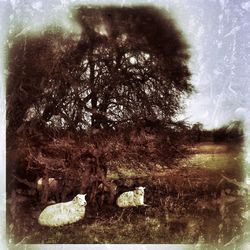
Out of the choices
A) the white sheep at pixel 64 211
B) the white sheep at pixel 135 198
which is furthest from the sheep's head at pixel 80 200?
the white sheep at pixel 135 198

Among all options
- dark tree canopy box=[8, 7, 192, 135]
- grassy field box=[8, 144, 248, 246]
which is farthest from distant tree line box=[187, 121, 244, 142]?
dark tree canopy box=[8, 7, 192, 135]

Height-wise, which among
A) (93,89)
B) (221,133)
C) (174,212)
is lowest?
(174,212)

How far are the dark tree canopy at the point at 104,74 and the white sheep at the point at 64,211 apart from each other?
0.38 meters

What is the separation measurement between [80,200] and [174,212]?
49 centimetres

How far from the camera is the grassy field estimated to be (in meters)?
2.04

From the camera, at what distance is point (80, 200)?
6.69 feet

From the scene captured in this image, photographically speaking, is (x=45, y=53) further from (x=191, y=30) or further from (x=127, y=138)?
(x=191, y=30)

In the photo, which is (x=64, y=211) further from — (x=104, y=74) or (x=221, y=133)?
(x=221, y=133)

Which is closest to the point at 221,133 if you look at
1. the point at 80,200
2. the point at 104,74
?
the point at 104,74

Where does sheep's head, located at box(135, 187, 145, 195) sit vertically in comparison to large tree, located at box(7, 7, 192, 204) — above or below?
below

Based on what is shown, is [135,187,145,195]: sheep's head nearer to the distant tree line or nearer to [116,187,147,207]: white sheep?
[116,187,147,207]: white sheep

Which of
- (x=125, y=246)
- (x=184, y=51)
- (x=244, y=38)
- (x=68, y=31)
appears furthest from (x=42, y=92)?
(x=244, y=38)

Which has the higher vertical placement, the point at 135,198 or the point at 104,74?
the point at 104,74

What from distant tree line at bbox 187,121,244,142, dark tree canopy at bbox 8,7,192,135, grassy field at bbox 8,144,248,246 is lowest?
grassy field at bbox 8,144,248,246
